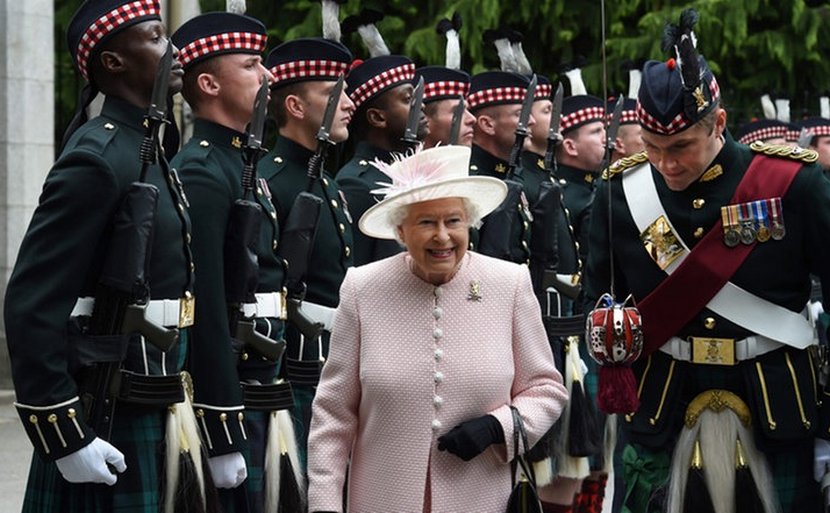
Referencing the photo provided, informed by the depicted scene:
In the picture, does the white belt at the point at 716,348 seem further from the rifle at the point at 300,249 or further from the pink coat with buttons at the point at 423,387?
the rifle at the point at 300,249

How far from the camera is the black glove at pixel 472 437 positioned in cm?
495

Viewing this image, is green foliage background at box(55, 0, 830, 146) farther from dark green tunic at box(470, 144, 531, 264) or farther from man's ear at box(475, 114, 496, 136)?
dark green tunic at box(470, 144, 531, 264)

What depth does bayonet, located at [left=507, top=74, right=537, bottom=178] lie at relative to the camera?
8875 millimetres

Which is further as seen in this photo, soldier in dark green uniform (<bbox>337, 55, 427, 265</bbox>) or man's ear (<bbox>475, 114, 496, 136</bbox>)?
man's ear (<bbox>475, 114, 496, 136</bbox>)

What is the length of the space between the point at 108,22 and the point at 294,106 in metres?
1.72

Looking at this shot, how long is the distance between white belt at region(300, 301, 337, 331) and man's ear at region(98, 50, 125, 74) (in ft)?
4.95

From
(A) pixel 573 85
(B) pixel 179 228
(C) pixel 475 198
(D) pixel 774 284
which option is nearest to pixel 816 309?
(D) pixel 774 284

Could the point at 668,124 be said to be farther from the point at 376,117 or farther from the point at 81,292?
the point at 376,117

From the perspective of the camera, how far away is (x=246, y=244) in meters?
6.21

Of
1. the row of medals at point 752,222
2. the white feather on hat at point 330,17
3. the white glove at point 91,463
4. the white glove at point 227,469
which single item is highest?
the white feather on hat at point 330,17

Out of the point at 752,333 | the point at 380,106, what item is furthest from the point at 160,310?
the point at 380,106

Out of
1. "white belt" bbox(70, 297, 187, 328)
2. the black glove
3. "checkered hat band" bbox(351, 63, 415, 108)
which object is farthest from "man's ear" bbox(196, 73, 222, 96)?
the black glove

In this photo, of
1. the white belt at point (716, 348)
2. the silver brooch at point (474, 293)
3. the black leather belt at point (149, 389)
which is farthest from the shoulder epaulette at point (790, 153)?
the black leather belt at point (149, 389)

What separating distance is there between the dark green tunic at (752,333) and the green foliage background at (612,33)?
8.16 m
